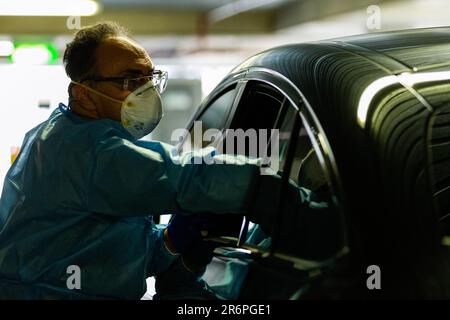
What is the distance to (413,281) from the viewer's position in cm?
202

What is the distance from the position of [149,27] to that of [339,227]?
20.9m

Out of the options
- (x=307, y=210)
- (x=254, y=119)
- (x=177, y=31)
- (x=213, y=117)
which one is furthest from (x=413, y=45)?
(x=177, y=31)

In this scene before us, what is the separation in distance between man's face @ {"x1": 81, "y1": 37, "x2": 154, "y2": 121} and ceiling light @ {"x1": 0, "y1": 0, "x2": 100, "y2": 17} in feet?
45.7

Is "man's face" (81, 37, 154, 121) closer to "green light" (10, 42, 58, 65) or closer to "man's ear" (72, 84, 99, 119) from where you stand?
"man's ear" (72, 84, 99, 119)

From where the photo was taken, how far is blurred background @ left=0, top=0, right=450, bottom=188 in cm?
1853

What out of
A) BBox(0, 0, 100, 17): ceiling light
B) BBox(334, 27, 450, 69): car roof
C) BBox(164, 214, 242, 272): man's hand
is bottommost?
BBox(164, 214, 242, 272): man's hand

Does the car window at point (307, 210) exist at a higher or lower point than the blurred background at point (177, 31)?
lower

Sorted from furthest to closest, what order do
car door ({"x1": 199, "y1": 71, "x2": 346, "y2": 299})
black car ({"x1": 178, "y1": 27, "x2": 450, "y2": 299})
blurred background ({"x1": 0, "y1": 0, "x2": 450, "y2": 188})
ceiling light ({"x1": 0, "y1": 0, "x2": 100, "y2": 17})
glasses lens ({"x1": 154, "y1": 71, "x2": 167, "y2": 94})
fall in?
blurred background ({"x1": 0, "y1": 0, "x2": 450, "y2": 188})
ceiling light ({"x1": 0, "y1": 0, "x2": 100, "y2": 17})
glasses lens ({"x1": 154, "y1": 71, "x2": 167, "y2": 94})
car door ({"x1": 199, "y1": 71, "x2": 346, "y2": 299})
black car ({"x1": 178, "y1": 27, "x2": 450, "y2": 299})

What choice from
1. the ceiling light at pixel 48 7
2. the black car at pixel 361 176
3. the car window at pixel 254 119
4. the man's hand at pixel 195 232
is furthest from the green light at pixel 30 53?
the black car at pixel 361 176

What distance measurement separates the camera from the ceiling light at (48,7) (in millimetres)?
17438

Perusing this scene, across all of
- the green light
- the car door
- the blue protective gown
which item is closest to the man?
the blue protective gown

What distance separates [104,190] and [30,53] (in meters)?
18.9

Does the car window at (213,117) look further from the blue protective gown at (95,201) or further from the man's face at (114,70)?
the blue protective gown at (95,201)
